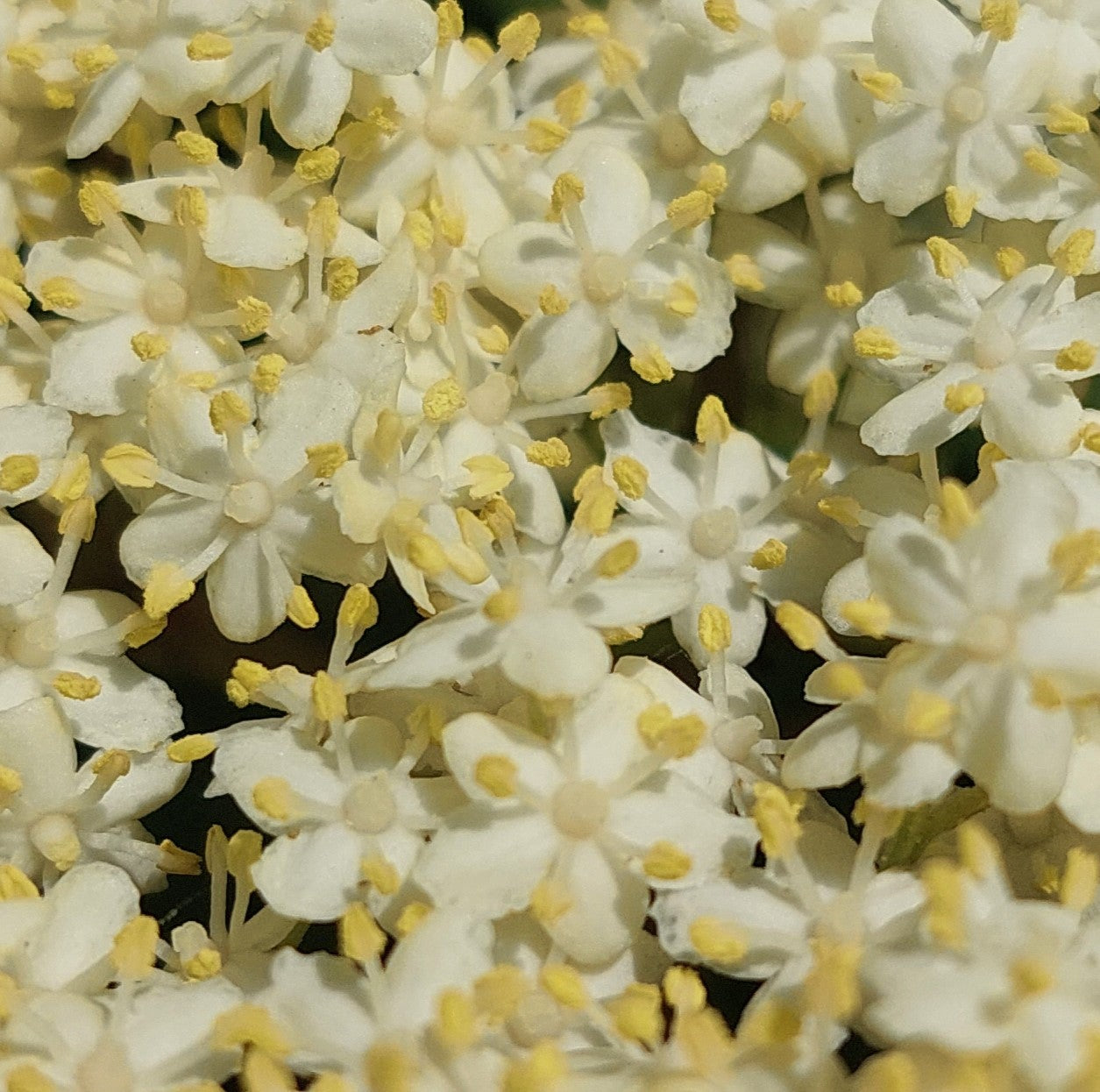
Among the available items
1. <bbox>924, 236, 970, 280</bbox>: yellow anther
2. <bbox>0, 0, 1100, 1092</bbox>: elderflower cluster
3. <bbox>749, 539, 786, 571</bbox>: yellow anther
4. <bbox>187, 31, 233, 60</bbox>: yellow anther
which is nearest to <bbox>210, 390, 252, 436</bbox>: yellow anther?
<bbox>0, 0, 1100, 1092</bbox>: elderflower cluster

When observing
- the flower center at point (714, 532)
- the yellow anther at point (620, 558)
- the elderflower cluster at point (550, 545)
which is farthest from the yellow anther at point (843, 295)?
the yellow anther at point (620, 558)

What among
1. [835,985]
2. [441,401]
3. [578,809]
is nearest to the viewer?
[835,985]

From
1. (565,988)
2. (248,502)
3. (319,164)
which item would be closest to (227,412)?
(248,502)

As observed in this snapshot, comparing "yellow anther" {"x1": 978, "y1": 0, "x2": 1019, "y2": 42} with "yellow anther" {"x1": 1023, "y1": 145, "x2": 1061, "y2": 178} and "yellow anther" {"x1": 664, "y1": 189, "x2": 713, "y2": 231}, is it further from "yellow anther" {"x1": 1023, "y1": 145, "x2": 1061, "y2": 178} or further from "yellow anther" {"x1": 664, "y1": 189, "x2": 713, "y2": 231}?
"yellow anther" {"x1": 664, "y1": 189, "x2": 713, "y2": 231}

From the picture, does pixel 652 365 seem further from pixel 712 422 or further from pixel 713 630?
pixel 713 630

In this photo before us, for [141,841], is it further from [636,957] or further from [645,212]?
[645,212]

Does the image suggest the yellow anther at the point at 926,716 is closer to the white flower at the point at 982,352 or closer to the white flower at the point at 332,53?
the white flower at the point at 982,352
